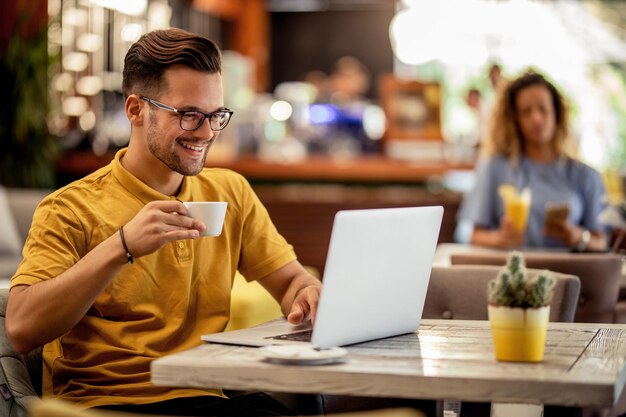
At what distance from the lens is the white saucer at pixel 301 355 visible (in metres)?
1.83

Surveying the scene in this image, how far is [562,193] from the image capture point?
14.4 ft

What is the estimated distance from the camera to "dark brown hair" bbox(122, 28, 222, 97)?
7.58ft

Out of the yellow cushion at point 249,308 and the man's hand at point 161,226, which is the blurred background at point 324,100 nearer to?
the yellow cushion at point 249,308

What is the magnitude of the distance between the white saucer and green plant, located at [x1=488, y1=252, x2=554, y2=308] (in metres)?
0.29

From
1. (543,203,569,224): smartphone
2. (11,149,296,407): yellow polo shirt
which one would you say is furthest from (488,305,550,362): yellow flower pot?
(543,203,569,224): smartphone

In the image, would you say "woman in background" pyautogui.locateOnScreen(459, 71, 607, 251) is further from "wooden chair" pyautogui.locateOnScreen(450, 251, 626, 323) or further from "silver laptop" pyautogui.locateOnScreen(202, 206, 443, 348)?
"silver laptop" pyautogui.locateOnScreen(202, 206, 443, 348)

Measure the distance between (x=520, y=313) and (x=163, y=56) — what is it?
0.95 m

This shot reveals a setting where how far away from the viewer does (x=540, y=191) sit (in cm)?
441

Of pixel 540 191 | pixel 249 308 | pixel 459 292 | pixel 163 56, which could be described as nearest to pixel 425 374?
pixel 163 56

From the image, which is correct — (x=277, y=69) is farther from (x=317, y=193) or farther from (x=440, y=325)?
(x=440, y=325)

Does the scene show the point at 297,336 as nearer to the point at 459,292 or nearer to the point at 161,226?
the point at 161,226

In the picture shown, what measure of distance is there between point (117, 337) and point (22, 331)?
0.71ft

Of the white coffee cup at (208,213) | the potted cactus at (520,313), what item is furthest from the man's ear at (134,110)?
the potted cactus at (520,313)

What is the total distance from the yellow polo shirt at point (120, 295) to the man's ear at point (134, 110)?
10 centimetres
